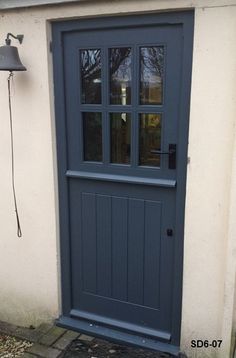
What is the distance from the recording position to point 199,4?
2561 millimetres

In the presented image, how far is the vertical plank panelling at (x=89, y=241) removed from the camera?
129 inches

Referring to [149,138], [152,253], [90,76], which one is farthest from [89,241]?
[90,76]

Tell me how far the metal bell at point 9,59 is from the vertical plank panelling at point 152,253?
55.4 inches

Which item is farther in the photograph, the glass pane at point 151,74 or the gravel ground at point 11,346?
the gravel ground at point 11,346

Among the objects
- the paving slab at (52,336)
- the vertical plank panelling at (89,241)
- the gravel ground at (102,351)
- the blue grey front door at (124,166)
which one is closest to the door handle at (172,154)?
the blue grey front door at (124,166)

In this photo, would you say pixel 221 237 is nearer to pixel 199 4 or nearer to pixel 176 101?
pixel 176 101

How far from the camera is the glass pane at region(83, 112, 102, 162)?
3.14 meters

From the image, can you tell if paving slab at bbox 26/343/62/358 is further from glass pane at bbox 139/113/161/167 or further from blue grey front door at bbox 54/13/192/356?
glass pane at bbox 139/113/161/167

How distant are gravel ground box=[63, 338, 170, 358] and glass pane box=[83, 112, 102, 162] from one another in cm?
151

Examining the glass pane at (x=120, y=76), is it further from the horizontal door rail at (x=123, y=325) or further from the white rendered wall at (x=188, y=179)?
the horizontal door rail at (x=123, y=325)

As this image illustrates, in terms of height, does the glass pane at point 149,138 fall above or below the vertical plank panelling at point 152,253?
above

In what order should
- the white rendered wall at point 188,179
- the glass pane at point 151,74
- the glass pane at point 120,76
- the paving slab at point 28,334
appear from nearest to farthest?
the white rendered wall at point 188,179 < the glass pane at point 151,74 < the glass pane at point 120,76 < the paving slab at point 28,334

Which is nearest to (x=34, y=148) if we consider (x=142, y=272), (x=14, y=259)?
(x=14, y=259)

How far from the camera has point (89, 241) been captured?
3.35 metres
